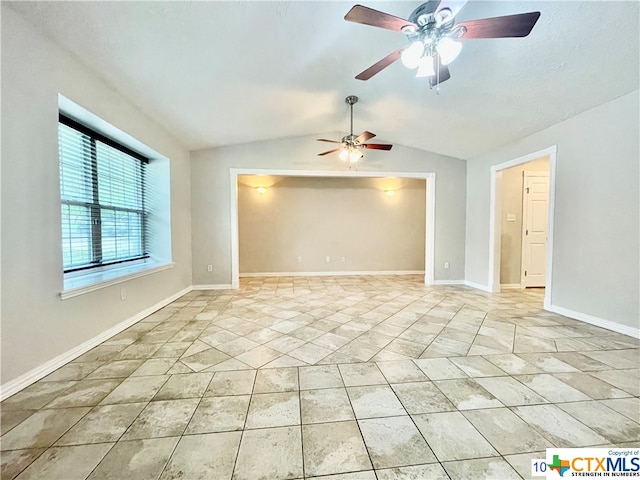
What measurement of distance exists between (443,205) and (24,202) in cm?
589

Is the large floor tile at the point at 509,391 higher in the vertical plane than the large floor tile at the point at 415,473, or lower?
lower

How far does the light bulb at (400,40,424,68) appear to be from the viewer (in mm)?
1965

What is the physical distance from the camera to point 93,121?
265cm

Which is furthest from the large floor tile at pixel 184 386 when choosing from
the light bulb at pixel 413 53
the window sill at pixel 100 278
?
the light bulb at pixel 413 53

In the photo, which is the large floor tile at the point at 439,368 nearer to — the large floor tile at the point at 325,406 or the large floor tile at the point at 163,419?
the large floor tile at the point at 325,406

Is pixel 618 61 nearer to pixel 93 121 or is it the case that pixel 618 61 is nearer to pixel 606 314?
pixel 606 314

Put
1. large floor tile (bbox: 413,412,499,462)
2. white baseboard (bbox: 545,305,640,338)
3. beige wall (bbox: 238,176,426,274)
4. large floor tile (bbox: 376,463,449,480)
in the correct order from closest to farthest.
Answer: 1. large floor tile (bbox: 376,463,449,480)
2. large floor tile (bbox: 413,412,499,462)
3. white baseboard (bbox: 545,305,640,338)
4. beige wall (bbox: 238,176,426,274)

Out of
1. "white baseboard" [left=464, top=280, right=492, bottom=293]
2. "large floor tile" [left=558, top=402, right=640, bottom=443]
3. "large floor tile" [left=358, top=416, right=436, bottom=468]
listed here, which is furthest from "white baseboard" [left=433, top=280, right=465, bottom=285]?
"large floor tile" [left=358, top=416, right=436, bottom=468]

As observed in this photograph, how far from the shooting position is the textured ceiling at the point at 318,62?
79.0 inches

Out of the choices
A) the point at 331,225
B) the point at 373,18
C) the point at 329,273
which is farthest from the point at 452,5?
the point at 329,273

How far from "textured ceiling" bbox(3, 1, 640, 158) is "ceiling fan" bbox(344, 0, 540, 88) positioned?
492 mm

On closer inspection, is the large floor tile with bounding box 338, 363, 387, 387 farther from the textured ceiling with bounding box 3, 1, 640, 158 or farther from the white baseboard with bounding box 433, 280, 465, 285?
the white baseboard with bounding box 433, 280, 465, 285

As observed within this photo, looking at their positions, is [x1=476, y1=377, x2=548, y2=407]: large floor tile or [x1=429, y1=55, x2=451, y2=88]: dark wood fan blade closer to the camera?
[x1=476, y1=377, x2=548, y2=407]: large floor tile
